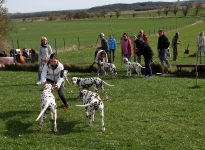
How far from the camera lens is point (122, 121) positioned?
10.3 m

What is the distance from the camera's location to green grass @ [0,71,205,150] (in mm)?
8617

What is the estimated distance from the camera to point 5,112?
11859 mm

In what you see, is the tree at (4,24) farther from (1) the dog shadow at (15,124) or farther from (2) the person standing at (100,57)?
(1) the dog shadow at (15,124)

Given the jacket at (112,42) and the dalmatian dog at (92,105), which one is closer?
the dalmatian dog at (92,105)

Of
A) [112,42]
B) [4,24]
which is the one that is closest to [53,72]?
[112,42]

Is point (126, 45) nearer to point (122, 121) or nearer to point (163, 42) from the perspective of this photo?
point (163, 42)

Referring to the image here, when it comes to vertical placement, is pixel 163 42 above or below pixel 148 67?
above

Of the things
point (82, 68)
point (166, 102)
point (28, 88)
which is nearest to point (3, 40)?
point (82, 68)

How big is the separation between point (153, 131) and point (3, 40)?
107 feet

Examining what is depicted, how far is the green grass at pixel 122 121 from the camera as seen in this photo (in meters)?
8.62

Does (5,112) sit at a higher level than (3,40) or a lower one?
lower

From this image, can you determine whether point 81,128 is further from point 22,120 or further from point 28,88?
point 28,88

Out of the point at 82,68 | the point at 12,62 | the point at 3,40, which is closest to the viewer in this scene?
the point at 82,68

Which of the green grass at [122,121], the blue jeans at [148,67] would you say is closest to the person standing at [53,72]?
the green grass at [122,121]
